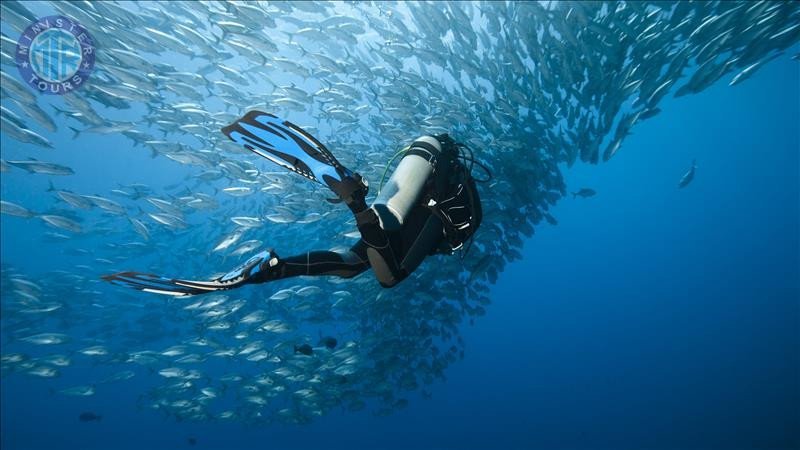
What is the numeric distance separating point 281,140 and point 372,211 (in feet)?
3.09

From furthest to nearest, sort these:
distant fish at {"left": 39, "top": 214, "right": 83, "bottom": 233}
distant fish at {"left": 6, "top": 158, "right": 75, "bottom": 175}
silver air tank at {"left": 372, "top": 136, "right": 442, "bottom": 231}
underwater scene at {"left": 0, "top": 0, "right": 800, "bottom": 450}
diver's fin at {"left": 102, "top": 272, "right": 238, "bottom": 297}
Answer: distant fish at {"left": 39, "top": 214, "right": 83, "bottom": 233}, distant fish at {"left": 6, "top": 158, "right": 75, "bottom": 175}, underwater scene at {"left": 0, "top": 0, "right": 800, "bottom": 450}, diver's fin at {"left": 102, "top": 272, "right": 238, "bottom": 297}, silver air tank at {"left": 372, "top": 136, "right": 442, "bottom": 231}

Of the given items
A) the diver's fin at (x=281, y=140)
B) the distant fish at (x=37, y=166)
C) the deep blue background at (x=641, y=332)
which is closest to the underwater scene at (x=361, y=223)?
the diver's fin at (x=281, y=140)

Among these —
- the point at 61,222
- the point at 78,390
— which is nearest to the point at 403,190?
the point at 61,222

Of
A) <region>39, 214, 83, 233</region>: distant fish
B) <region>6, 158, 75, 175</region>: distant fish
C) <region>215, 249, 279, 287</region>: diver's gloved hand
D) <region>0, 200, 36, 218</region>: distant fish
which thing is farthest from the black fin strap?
<region>39, 214, 83, 233</region>: distant fish

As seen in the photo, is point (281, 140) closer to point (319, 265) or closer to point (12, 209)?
point (319, 265)

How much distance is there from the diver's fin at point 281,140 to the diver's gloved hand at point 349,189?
215 millimetres

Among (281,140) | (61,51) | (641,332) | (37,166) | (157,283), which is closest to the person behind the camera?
(281,140)

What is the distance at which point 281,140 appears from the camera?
280cm

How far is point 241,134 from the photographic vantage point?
9.32ft

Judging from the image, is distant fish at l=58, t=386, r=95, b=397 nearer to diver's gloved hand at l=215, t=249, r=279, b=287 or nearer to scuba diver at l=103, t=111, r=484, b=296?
scuba diver at l=103, t=111, r=484, b=296

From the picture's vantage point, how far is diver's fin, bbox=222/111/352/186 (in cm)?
273

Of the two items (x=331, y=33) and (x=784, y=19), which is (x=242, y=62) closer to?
(x=331, y=33)

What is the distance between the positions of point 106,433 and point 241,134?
4934cm

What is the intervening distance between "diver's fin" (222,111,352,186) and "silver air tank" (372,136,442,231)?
0.53 metres
